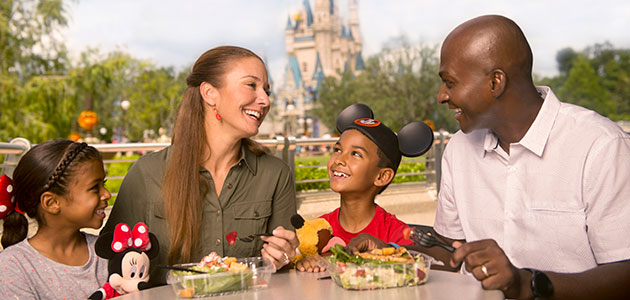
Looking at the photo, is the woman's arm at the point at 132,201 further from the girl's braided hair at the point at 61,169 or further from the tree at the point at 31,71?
the tree at the point at 31,71

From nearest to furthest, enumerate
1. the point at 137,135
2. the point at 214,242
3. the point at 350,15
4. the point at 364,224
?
the point at 214,242
the point at 364,224
the point at 137,135
the point at 350,15

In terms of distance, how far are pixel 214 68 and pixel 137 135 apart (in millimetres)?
43204

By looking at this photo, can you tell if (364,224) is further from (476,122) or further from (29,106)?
Answer: (29,106)

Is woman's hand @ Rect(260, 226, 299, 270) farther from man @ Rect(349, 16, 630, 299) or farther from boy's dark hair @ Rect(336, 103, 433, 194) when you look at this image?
boy's dark hair @ Rect(336, 103, 433, 194)

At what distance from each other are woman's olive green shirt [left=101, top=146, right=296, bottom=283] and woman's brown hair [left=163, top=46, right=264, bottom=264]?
0.19 ft

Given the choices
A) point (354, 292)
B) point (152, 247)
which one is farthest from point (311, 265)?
point (152, 247)

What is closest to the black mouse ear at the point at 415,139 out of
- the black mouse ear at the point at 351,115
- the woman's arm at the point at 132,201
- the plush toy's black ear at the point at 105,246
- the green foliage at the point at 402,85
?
the black mouse ear at the point at 351,115

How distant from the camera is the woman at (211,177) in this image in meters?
2.51

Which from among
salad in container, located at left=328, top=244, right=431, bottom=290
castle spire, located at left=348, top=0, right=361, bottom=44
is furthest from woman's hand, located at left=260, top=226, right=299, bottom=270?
castle spire, located at left=348, top=0, right=361, bottom=44

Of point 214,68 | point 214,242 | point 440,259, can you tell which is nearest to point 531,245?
point 440,259

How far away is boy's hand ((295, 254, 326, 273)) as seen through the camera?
7.15ft

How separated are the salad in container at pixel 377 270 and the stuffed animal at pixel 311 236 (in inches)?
17.8

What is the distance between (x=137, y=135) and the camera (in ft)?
144

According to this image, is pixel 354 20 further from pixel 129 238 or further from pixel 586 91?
pixel 129 238
